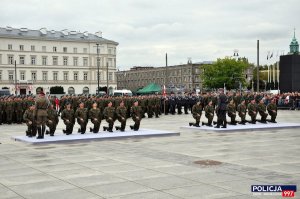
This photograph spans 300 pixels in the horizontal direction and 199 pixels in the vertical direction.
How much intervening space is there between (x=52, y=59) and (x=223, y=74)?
1999 inches

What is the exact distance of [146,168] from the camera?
11227 millimetres

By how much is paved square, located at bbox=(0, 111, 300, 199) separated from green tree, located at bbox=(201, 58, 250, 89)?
385 ft

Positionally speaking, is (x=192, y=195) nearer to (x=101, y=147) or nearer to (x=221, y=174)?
(x=221, y=174)

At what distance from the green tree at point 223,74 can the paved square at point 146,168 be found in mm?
117208

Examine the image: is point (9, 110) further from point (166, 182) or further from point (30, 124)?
point (166, 182)

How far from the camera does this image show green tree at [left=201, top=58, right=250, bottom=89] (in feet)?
438

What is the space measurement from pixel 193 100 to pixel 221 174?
1082 inches

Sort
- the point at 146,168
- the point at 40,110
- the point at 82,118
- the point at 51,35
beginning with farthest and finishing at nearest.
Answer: the point at 51,35
the point at 82,118
the point at 40,110
the point at 146,168

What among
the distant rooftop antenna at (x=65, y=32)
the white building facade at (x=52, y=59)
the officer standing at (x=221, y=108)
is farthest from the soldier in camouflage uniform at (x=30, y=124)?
the distant rooftop antenna at (x=65, y=32)

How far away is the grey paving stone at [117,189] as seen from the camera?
8.59m

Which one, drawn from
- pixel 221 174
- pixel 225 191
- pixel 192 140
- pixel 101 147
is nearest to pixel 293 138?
pixel 192 140

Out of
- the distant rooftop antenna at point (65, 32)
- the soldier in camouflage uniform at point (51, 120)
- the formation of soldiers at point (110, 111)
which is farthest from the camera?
the distant rooftop antenna at point (65, 32)

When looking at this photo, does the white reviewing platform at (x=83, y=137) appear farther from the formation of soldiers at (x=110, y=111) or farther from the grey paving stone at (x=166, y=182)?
the grey paving stone at (x=166, y=182)

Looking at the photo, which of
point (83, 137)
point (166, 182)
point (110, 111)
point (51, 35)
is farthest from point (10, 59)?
point (166, 182)
